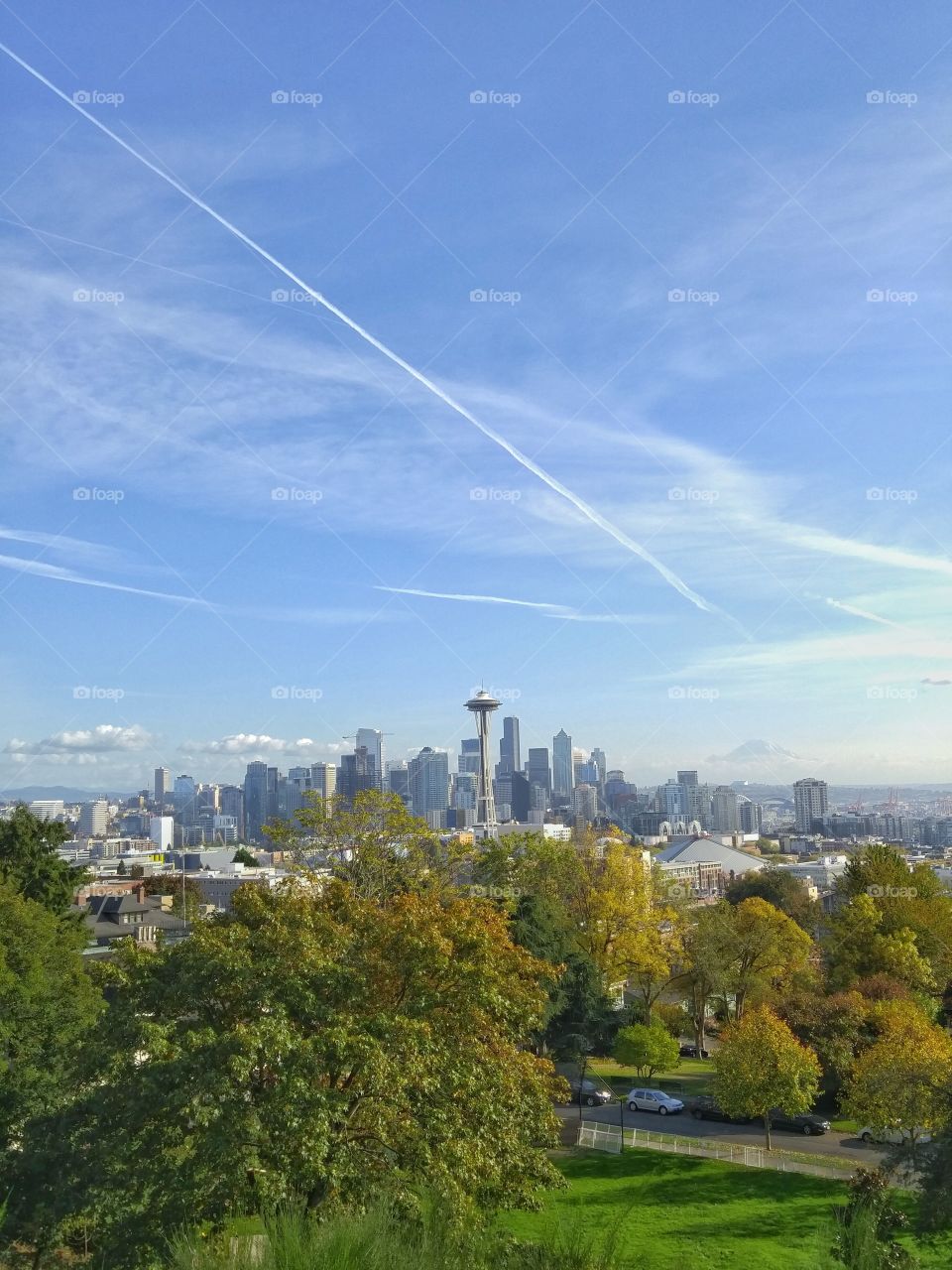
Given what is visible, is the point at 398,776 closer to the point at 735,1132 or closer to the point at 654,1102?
the point at 654,1102

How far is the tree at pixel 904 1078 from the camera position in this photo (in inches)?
698

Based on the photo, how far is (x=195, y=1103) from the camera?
12.2 metres

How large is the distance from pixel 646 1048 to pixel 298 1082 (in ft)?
73.8

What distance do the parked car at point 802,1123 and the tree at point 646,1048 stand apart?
143 inches

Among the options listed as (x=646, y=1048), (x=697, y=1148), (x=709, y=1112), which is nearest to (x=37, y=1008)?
(x=697, y=1148)

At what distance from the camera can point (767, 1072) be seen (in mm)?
26141

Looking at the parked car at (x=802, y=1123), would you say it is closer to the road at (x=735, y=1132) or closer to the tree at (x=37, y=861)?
the road at (x=735, y=1132)

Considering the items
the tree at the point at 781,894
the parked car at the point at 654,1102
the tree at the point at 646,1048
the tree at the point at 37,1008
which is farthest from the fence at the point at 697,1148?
the tree at the point at 781,894

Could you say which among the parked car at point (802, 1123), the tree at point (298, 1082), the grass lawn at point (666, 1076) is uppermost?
the tree at point (298, 1082)

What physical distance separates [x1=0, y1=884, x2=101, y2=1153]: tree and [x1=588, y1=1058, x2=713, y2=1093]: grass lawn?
62.5 feet

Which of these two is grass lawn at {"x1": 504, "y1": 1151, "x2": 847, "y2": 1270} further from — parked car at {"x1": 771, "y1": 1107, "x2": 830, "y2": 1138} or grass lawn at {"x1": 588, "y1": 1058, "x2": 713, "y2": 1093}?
grass lawn at {"x1": 588, "y1": 1058, "x2": 713, "y2": 1093}

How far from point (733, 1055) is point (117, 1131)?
18.1 metres

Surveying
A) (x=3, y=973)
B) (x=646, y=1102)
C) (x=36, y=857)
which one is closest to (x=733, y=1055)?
(x=646, y=1102)

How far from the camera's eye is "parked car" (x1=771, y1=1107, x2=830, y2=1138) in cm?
2881
